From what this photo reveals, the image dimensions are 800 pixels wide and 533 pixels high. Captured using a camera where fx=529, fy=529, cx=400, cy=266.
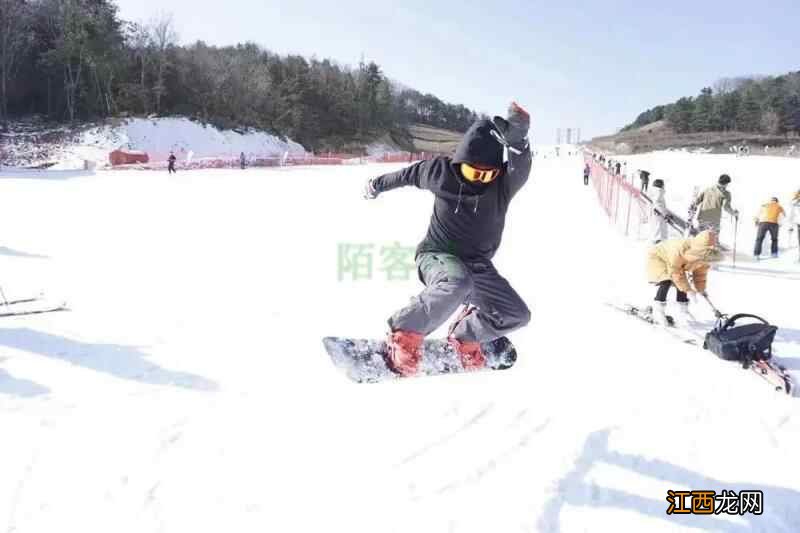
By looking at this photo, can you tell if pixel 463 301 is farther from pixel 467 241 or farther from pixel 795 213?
pixel 795 213

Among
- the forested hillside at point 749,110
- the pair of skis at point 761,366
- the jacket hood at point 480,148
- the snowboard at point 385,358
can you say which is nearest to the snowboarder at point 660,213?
the pair of skis at point 761,366

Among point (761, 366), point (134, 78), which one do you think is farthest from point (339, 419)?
point (134, 78)

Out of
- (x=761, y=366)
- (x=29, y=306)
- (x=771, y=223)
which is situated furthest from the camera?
(x=771, y=223)

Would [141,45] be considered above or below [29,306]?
above

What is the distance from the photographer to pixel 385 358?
393 cm

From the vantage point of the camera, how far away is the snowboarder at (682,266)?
6.19 metres

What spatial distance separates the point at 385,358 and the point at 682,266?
14.6 ft

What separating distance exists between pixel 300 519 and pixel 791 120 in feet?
303

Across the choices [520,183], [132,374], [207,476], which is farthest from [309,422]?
[520,183]

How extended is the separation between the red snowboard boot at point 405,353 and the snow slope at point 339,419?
0.51 m

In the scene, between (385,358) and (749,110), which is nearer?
(385,358)

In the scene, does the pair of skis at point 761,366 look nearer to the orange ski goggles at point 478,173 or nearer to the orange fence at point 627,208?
the orange ski goggles at point 478,173

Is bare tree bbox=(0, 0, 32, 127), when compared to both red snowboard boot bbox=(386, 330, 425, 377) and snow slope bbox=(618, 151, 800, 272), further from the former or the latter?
red snowboard boot bbox=(386, 330, 425, 377)

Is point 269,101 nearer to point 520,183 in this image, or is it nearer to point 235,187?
point 235,187
